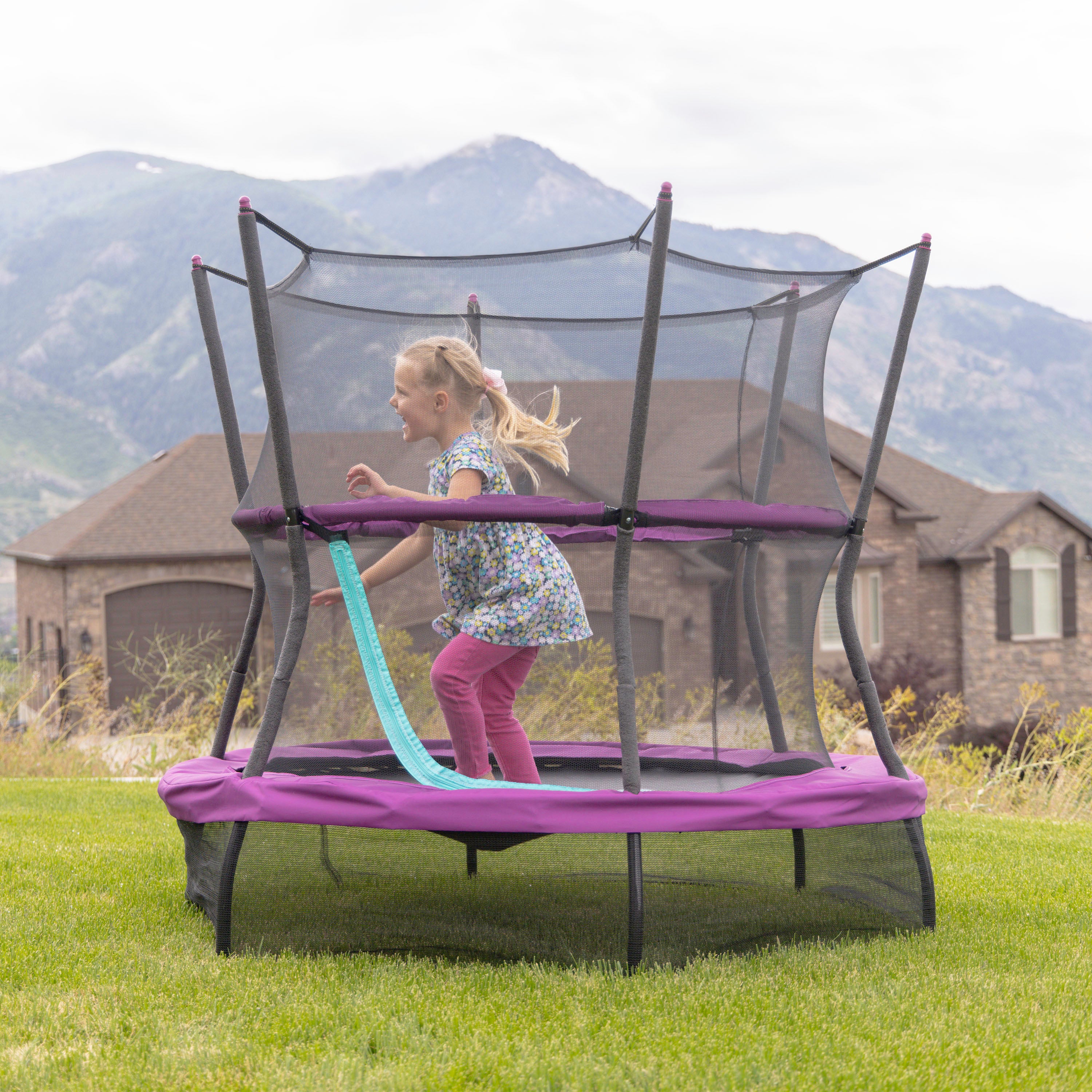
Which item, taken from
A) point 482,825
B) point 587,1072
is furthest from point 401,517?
point 587,1072

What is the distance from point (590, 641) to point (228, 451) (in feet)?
4.36

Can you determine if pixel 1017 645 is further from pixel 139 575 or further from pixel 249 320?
pixel 249 320

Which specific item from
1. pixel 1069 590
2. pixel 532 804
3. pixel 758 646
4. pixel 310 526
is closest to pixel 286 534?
pixel 310 526

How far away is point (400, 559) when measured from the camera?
3.49m

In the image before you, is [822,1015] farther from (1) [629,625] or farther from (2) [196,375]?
(2) [196,375]

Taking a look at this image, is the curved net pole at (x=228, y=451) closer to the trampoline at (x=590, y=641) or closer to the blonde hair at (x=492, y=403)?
the trampoline at (x=590, y=641)

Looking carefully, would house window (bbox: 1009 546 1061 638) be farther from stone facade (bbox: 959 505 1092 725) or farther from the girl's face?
the girl's face

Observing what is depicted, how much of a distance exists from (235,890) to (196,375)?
386 feet

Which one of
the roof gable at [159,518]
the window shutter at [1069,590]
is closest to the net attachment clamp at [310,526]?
the roof gable at [159,518]

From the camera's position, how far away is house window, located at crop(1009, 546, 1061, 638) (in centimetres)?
2177

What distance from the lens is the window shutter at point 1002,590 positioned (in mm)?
21344

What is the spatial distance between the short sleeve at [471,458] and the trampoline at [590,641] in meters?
0.17

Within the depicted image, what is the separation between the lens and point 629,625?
3104 millimetres

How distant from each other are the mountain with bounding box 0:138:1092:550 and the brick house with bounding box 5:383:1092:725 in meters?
64.1
